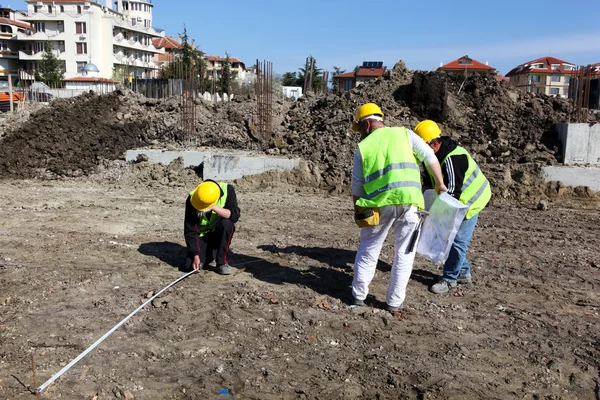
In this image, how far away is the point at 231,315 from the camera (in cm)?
442

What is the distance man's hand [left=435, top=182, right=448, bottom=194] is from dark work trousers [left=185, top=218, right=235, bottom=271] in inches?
84.5

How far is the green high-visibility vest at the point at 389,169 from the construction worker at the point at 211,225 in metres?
1.66

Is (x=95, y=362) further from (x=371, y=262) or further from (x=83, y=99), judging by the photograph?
(x=83, y=99)

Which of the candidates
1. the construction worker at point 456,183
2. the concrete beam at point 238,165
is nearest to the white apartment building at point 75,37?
the concrete beam at point 238,165

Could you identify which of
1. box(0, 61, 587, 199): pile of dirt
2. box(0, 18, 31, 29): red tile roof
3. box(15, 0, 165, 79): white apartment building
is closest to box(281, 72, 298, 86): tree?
box(15, 0, 165, 79): white apartment building

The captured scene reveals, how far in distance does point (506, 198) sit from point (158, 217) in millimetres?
6562

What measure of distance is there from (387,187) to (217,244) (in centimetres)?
222

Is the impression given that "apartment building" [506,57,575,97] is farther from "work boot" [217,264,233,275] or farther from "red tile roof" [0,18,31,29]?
"work boot" [217,264,233,275]

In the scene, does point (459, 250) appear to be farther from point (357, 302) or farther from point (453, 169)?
point (357, 302)

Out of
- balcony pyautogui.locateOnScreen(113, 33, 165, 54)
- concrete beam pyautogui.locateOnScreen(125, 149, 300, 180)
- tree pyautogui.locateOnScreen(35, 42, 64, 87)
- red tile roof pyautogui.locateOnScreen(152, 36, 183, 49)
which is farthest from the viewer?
red tile roof pyautogui.locateOnScreen(152, 36, 183, 49)

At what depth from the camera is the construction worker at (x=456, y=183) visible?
185 inches

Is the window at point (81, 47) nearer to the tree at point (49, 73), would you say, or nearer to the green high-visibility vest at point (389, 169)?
the tree at point (49, 73)

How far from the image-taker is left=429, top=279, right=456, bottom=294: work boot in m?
5.01

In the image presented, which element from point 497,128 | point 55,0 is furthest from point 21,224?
point 55,0
